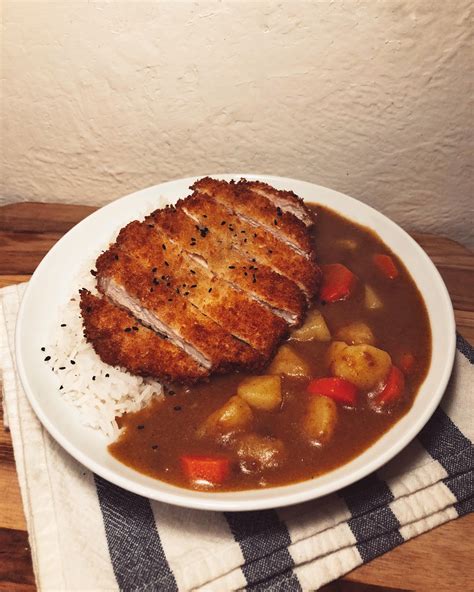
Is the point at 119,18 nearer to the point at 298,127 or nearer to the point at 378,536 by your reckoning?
the point at 298,127

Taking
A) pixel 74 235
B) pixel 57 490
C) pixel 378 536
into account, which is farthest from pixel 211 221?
pixel 378 536

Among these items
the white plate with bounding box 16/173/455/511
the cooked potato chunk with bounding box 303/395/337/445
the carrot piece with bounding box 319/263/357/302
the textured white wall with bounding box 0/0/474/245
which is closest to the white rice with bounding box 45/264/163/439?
the white plate with bounding box 16/173/455/511

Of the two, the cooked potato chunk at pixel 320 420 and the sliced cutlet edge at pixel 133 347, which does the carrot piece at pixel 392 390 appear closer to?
the cooked potato chunk at pixel 320 420

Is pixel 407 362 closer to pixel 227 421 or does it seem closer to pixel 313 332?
pixel 313 332

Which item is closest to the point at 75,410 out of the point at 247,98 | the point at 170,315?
the point at 170,315

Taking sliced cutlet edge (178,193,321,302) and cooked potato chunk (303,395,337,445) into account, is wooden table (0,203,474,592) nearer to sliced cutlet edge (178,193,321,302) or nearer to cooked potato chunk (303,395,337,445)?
cooked potato chunk (303,395,337,445)

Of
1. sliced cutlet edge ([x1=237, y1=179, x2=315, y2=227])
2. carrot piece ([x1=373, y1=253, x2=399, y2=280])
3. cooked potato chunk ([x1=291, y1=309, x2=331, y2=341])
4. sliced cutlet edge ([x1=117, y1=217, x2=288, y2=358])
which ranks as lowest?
sliced cutlet edge ([x1=117, y1=217, x2=288, y2=358])

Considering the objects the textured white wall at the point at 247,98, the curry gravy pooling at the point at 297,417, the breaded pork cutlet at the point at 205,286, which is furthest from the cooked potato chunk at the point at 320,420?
the textured white wall at the point at 247,98
